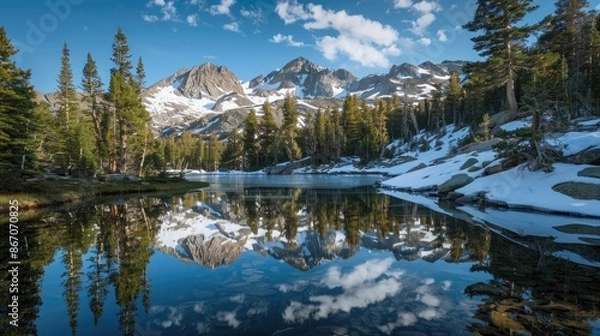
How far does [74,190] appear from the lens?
26875 millimetres

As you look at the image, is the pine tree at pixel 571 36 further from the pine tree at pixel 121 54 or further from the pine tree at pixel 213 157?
the pine tree at pixel 213 157

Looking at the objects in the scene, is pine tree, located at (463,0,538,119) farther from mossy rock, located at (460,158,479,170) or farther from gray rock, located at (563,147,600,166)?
gray rock, located at (563,147,600,166)

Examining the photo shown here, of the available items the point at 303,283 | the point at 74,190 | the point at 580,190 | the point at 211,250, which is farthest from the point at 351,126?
the point at 303,283

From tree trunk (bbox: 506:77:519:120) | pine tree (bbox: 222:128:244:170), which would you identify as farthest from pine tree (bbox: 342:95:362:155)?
tree trunk (bbox: 506:77:519:120)

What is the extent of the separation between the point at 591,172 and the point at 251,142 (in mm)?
92509

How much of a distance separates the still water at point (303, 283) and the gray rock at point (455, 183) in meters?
11.3

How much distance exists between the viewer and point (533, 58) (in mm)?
33469

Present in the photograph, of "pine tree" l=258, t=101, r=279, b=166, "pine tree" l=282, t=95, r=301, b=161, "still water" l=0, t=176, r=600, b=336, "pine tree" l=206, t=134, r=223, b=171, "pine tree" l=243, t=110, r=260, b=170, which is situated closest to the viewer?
"still water" l=0, t=176, r=600, b=336

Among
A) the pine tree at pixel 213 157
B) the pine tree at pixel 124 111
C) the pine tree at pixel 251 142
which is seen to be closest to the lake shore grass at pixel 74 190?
the pine tree at pixel 124 111

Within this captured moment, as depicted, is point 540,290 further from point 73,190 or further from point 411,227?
point 73,190

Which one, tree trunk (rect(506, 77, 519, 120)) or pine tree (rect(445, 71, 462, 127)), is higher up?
pine tree (rect(445, 71, 462, 127))

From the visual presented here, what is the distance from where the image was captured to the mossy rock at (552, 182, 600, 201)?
1470cm

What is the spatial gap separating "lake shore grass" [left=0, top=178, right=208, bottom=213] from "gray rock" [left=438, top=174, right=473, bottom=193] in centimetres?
2807

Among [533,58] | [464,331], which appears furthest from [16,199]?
[533,58]
